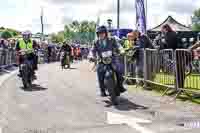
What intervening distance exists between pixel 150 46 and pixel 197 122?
19.5 feet

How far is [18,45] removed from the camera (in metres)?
15.2

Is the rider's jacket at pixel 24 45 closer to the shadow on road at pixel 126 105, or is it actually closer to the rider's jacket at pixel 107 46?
the rider's jacket at pixel 107 46

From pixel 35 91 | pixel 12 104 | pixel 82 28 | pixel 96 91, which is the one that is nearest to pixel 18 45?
pixel 35 91

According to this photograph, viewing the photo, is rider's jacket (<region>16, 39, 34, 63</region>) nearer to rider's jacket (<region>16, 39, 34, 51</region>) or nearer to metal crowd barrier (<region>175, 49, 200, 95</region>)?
rider's jacket (<region>16, 39, 34, 51</region>)

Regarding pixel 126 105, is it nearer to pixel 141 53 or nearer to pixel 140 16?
pixel 141 53

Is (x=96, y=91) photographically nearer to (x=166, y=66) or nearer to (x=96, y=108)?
(x=166, y=66)

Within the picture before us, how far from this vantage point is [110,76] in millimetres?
11172

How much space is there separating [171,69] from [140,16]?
773 cm

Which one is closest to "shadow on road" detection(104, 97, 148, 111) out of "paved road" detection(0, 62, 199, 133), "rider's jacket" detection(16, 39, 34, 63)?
"paved road" detection(0, 62, 199, 133)

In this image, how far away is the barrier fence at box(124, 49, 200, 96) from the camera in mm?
11883

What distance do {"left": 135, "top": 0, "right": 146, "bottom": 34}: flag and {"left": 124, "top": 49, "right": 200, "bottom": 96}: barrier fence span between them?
5.26 m

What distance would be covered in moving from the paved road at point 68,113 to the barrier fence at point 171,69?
1.13 m

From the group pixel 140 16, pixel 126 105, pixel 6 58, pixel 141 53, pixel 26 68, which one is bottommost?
pixel 126 105

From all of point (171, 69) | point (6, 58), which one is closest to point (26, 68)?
point (171, 69)
